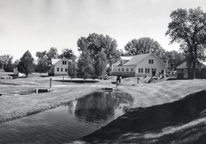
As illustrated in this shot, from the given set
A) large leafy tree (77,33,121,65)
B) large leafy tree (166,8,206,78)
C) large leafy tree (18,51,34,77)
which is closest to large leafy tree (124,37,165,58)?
large leafy tree (77,33,121,65)

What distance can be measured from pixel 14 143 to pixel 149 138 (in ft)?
20.3

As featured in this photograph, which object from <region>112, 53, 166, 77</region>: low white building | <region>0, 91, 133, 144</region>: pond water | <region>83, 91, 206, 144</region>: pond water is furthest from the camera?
<region>112, 53, 166, 77</region>: low white building

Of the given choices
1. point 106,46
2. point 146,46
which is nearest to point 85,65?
point 106,46

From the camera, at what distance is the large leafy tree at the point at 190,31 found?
4256 centimetres

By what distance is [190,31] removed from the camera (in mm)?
44344

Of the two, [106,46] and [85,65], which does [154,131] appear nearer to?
[85,65]

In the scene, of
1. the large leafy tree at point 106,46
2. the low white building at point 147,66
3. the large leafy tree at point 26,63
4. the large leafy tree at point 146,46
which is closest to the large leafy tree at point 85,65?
the low white building at point 147,66

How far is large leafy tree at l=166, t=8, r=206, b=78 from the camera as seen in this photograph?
42.6 meters

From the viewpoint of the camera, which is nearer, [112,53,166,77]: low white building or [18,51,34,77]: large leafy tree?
[112,53,166,77]: low white building

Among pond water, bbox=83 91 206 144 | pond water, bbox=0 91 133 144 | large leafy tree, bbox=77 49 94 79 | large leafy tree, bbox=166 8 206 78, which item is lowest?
pond water, bbox=0 91 133 144

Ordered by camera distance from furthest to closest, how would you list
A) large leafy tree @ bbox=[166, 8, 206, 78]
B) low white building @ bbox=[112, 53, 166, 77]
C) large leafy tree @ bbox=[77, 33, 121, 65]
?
large leafy tree @ bbox=[77, 33, 121, 65], low white building @ bbox=[112, 53, 166, 77], large leafy tree @ bbox=[166, 8, 206, 78]

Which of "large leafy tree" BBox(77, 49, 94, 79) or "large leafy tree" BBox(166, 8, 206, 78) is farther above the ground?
"large leafy tree" BBox(166, 8, 206, 78)

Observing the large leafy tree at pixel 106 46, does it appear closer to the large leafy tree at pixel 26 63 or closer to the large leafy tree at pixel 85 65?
the large leafy tree at pixel 26 63

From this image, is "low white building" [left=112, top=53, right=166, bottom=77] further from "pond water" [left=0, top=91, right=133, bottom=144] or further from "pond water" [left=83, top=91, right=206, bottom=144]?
"pond water" [left=83, top=91, right=206, bottom=144]
